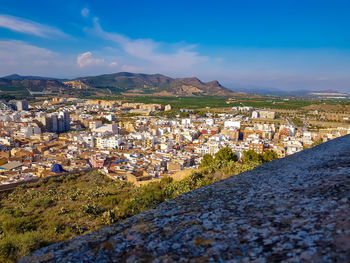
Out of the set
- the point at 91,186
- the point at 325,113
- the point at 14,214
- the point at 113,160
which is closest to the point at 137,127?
the point at 113,160

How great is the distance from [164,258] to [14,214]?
7.87 metres

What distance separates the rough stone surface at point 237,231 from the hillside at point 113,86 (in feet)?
320

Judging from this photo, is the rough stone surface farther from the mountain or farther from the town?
the mountain

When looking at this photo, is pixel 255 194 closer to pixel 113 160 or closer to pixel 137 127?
pixel 113 160

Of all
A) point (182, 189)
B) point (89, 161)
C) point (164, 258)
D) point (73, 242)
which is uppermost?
point (164, 258)

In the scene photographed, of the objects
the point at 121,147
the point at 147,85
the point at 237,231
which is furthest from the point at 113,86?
the point at 237,231

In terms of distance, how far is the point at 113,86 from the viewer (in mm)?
130125

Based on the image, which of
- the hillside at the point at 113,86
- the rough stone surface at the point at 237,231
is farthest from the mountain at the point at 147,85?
the rough stone surface at the point at 237,231

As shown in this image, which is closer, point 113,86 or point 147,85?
point 113,86

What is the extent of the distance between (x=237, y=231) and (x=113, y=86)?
135 m

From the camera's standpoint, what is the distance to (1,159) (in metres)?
17.9

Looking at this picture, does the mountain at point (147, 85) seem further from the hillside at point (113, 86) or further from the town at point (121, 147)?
the town at point (121, 147)

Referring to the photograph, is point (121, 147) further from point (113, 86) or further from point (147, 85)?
point (147, 85)

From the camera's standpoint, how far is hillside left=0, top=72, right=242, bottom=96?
95688mm
